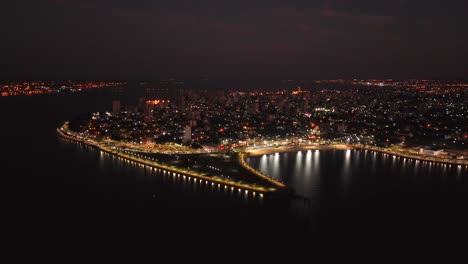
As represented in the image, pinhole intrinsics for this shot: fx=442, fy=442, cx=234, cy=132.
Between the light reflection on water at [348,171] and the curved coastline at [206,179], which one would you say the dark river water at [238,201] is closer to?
the light reflection on water at [348,171]

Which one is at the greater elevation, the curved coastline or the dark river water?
the curved coastline

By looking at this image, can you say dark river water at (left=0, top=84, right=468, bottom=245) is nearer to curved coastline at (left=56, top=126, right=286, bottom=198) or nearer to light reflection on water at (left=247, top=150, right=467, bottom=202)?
light reflection on water at (left=247, top=150, right=467, bottom=202)

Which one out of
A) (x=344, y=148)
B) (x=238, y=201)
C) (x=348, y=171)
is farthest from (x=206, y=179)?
(x=344, y=148)

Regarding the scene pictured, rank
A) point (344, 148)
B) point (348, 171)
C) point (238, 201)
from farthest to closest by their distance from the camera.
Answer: point (344, 148), point (348, 171), point (238, 201)

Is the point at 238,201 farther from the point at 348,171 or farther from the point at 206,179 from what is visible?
the point at 348,171

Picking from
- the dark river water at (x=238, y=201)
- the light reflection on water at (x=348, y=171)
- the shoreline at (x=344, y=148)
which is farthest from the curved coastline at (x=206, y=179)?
the shoreline at (x=344, y=148)

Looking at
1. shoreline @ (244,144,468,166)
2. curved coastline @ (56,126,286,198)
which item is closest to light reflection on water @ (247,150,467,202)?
shoreline @ (244,144,468,166)

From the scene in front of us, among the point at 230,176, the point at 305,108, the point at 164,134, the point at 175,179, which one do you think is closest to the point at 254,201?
the point at 230,176

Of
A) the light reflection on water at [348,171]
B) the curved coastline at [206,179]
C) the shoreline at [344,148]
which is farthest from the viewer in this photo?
the shoreline at [344,148]

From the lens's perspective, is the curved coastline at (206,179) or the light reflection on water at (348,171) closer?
the curved coastline at (206,179)
